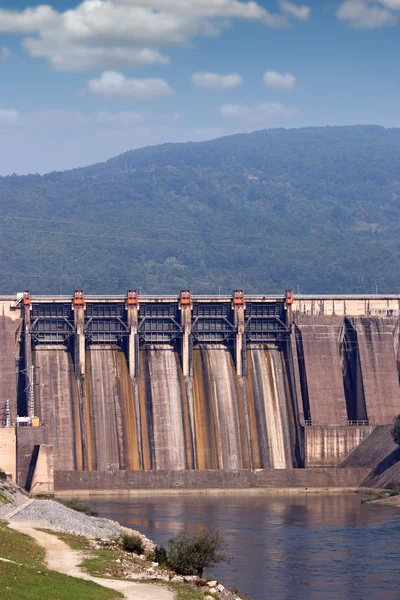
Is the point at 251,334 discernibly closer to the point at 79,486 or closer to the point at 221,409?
the point at 221,409

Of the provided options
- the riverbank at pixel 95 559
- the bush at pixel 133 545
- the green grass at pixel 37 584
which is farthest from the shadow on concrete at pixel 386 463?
the green grass at pixel 37 584

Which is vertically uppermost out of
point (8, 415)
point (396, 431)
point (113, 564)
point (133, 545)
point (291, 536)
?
point (8, 415)

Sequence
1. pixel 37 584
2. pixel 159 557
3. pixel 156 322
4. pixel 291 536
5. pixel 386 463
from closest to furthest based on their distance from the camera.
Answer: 1. pixel 37 584
2. pixel 159 557
3. pixel 291 536
4. pixel 386 463
5. pixel 156 322

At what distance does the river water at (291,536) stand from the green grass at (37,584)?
1219cm

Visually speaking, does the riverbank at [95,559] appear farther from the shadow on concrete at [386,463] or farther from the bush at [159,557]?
the shadow on concrete at [386,463]

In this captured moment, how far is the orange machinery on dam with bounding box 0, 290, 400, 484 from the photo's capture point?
119188 mm

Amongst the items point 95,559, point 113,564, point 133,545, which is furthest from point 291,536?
point 113,564

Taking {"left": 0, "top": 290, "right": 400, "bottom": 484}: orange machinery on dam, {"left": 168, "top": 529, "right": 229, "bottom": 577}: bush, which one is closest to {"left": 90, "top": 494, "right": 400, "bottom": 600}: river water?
{"left": 168, "top": 529, "right": 229, "bottom": 577}: bush

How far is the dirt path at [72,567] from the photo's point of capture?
51562 millimetres

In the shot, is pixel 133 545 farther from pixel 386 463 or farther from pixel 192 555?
pixel 386 463

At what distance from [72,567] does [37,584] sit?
7066mm

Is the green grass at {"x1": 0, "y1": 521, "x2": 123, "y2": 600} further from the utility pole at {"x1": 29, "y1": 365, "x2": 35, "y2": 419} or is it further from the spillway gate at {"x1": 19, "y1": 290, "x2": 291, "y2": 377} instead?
the spillway gate at {"x1": 19, "y1": 290, "x2": 291, "y2": 377}

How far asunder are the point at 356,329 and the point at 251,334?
9.79 m

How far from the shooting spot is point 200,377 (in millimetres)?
124438
